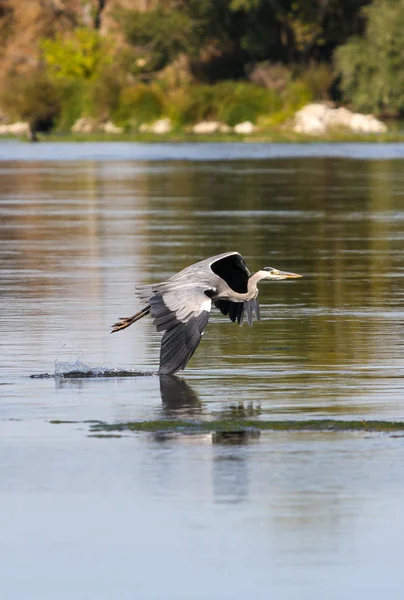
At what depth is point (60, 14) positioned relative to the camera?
427ft

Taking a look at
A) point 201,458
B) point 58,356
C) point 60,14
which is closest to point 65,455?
point 201,458

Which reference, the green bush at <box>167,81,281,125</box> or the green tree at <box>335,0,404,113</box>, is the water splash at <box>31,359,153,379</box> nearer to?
the green tree at <box>335,0,404,113</box>

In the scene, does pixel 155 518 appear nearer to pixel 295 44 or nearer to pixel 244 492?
pixel 244 492

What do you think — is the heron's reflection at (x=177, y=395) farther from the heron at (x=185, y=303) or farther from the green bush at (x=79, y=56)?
the green bush at (x=79, y=56)

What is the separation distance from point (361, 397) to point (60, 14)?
12086 centimetres

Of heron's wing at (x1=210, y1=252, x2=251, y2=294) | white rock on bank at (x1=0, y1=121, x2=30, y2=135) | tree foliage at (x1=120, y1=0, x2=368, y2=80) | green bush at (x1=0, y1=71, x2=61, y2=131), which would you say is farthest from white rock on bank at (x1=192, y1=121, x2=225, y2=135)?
heron's wing at (x1=210, y1=252, x2=251, y2=294)

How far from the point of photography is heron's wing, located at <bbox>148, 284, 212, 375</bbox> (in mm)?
11914

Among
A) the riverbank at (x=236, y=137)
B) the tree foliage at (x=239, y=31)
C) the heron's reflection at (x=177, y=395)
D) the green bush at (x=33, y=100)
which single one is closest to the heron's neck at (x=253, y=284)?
the heron's reflection at (x=177, y=395)

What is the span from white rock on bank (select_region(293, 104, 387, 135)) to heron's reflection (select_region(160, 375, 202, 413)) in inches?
3004

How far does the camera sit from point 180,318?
39.2 ft

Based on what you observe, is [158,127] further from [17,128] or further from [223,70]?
[17,128]

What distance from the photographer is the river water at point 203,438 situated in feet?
24.7

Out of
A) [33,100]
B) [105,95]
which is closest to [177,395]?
[105,95]

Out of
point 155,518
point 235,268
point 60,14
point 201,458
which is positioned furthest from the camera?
point 60,14
